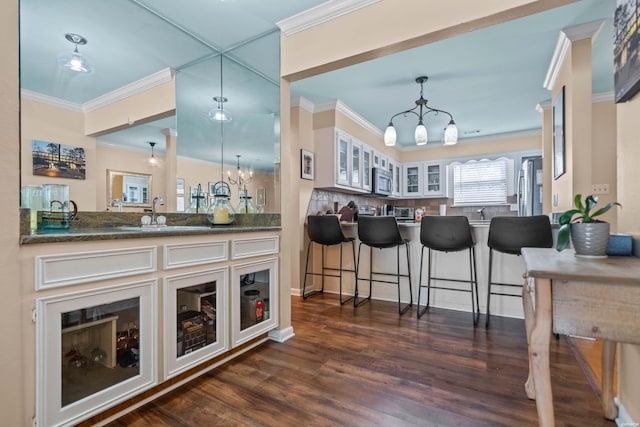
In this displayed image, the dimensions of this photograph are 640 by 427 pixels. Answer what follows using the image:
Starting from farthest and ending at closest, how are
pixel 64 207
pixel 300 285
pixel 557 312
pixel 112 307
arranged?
pixel 300 285 < pixel 64 207 < pixel 112 307 < pixel 557 312

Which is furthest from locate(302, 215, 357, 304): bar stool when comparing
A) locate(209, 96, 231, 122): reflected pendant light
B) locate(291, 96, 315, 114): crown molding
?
locate(291, 96, 315, 114): crown molding

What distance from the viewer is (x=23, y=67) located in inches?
58.9

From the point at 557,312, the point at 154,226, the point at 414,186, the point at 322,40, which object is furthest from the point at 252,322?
the point at 414,186

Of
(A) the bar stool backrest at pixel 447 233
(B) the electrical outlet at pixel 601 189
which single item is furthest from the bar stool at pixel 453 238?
(B) the electrical outlet at pixel 601 189

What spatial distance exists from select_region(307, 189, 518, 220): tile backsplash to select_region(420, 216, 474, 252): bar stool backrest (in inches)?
64.6

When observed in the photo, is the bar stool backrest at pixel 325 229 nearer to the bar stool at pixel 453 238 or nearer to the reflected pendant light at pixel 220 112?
the bar stool at pixel 453 238

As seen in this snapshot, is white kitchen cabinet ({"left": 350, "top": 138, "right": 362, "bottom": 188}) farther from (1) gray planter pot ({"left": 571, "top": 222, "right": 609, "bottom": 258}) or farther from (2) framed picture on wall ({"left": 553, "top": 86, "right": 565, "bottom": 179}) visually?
(1) gray planter pot ({"left": 571, "top": 222, "right": 609, "bottom": 258})

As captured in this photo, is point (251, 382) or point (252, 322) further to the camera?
point (252, 322)

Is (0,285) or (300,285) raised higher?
(0,285)

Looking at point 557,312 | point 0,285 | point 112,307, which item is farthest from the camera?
point 112,307

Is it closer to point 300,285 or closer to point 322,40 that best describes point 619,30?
point 322,40

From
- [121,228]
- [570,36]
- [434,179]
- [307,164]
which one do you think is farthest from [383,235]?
[434,179]

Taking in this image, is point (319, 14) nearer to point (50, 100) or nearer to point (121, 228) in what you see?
point (50, 100)

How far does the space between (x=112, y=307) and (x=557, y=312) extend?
1.82 meters
